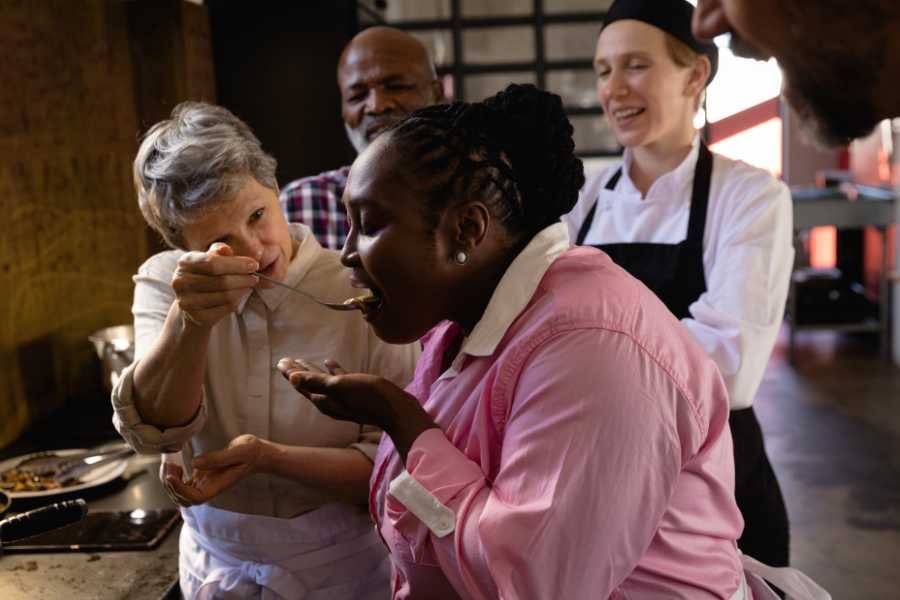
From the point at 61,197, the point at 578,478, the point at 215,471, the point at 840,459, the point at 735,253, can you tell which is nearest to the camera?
the point at 578,478

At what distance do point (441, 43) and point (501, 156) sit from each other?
18.0ft

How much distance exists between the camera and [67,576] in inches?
67.7

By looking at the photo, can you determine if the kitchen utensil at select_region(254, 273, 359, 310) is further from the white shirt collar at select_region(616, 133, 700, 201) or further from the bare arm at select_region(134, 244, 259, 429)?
the white shirt collar at select_region(616, 133, 700, 201)

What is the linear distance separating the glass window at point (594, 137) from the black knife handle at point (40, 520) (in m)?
5.54

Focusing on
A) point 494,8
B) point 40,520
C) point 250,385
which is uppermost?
point 494,8

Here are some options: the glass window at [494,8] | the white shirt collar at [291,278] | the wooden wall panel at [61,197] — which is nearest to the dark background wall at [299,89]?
the wooden wall panel at [61,197]

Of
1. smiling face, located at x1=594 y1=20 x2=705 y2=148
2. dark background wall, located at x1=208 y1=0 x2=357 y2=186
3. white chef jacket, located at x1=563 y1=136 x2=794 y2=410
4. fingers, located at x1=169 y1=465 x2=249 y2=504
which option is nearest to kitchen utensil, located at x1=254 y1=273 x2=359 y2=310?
fingers, located at x1=169 y1=465 x2=249 y2=504

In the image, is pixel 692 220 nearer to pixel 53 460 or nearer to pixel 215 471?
pixel 215 471

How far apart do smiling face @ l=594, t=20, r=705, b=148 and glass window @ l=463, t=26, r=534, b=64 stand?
4.31 metres

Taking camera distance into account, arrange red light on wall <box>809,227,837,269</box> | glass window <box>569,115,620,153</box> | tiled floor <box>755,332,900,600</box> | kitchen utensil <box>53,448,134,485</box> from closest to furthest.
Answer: kitchen utensil <box>53,448,134,485</box> → tiled floor <box>755,332,900,600</box> → glass window <box>569,115,620,153</box> → red light on wall <box>809,227,837,269</box>

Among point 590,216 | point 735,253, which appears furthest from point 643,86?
point 735,253

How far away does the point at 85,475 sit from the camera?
86.1 inches

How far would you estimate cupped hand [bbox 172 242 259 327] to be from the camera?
150 centimetres

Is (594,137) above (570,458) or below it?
above
